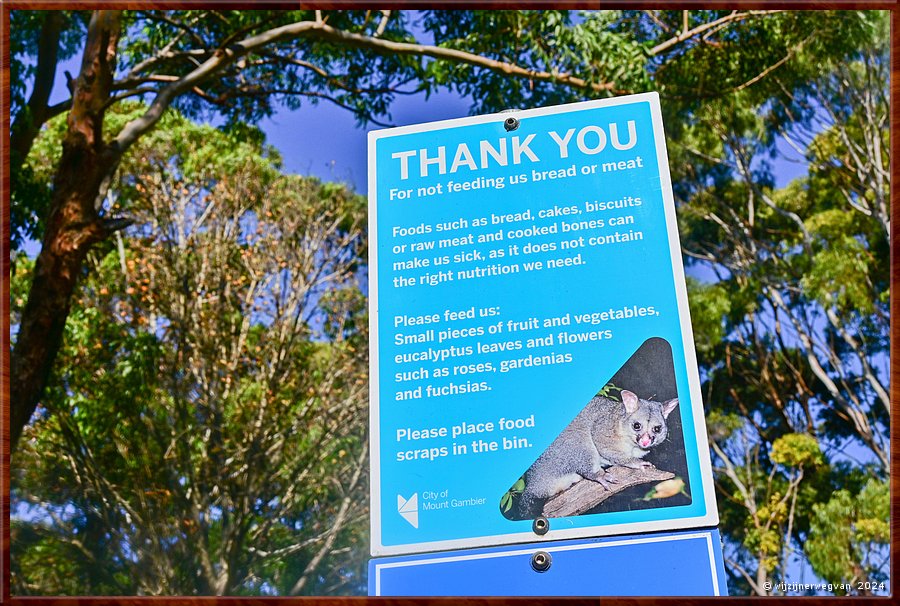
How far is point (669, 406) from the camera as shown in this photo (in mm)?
1761

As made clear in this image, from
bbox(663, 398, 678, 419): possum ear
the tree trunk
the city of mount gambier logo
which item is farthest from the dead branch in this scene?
the tree trunk

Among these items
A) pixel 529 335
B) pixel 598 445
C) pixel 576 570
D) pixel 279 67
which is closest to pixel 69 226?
pixel 279 67

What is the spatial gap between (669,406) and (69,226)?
5.62 metres

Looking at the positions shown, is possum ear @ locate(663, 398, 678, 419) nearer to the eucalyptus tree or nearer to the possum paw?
the possum paw

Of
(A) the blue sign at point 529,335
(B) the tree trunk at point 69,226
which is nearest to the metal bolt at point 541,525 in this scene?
(A) the blue sign at point 529,335

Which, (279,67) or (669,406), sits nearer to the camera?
(669,406)

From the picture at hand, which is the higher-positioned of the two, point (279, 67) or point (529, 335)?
point (279, 67)

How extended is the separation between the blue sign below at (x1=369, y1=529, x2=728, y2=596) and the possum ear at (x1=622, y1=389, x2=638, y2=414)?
0.78 feet

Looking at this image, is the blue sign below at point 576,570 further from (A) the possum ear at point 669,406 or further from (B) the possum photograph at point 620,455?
(A) the possum ear at point 669,406

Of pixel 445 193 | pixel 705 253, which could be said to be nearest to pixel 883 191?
pixel 705 253

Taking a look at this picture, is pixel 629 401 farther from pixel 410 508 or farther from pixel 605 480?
pixel 410 508

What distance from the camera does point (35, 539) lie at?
833 centimetres

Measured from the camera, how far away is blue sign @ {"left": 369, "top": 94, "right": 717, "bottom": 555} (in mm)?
1728

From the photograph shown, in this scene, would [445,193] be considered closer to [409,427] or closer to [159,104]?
[409,427]
